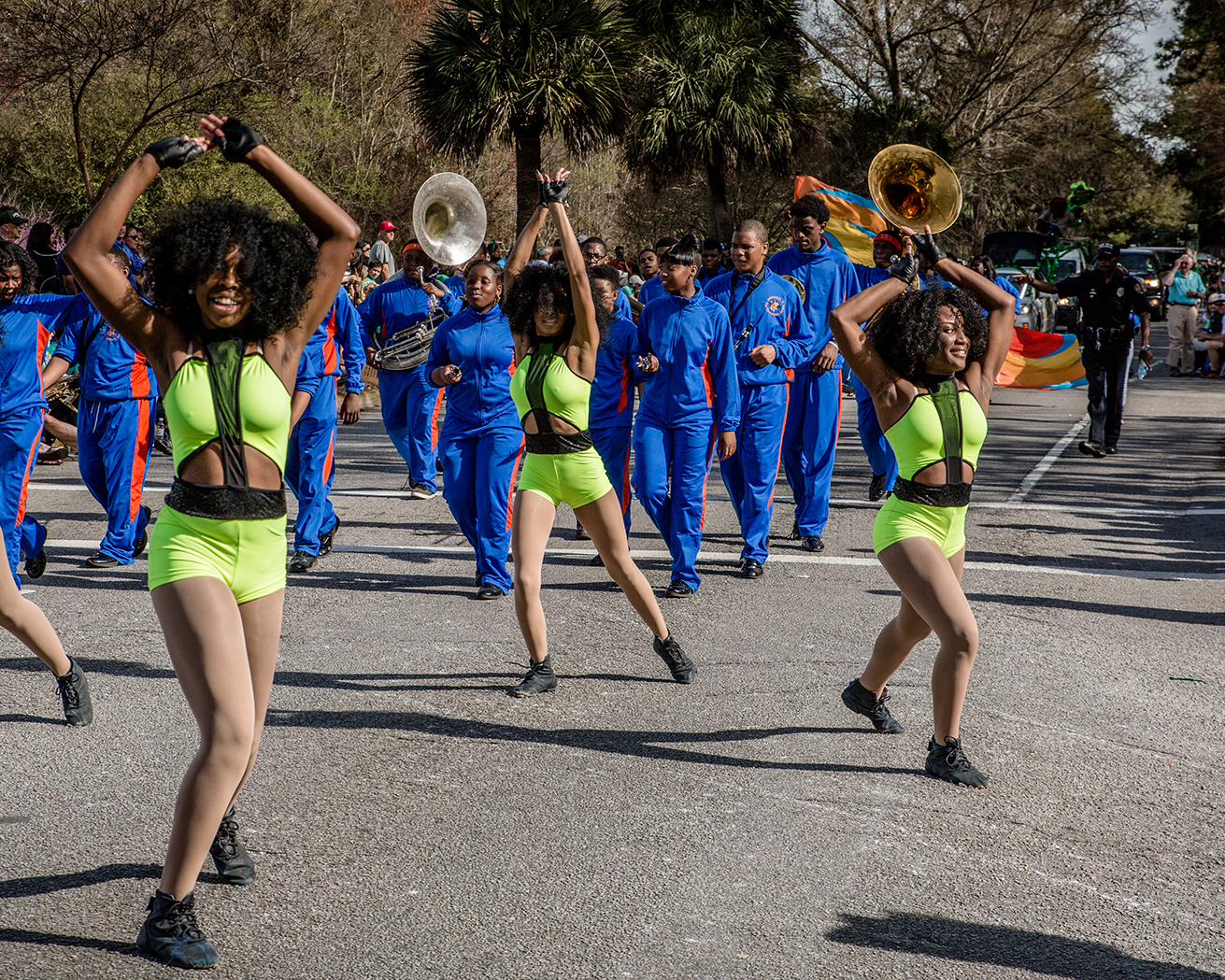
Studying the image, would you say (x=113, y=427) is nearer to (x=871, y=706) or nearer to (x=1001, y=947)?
(x=871, y=706)

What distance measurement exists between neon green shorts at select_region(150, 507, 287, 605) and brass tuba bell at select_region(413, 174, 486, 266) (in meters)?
7.24

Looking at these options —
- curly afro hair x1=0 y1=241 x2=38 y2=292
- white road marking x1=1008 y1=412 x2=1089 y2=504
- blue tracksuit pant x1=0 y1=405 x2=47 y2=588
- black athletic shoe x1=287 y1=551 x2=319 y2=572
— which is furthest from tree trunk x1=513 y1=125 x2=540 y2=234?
blue tracksuit pant x1=0 y1=405 x2=47 y2=588

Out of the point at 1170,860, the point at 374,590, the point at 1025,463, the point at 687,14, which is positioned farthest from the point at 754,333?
the point at 687,14

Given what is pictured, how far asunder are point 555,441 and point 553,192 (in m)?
1.07

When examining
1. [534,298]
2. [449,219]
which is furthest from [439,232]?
[534,298]

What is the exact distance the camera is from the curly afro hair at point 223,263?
136 inches

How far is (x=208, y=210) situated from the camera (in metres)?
3.59

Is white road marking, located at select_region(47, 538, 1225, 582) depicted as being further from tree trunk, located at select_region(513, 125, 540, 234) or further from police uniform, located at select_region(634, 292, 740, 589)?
tree trunk, located at select_region(513, 125, 540, 234)

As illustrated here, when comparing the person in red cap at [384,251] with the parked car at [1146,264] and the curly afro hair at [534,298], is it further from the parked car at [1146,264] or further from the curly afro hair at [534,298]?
the parked car at [1146,264]

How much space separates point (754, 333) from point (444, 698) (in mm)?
3823

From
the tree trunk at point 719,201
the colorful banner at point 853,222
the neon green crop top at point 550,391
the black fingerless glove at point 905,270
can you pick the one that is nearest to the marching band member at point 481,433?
the neon green crop top at point 550,391

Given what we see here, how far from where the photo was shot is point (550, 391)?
5.70m

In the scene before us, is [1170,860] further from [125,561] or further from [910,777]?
[125,561]

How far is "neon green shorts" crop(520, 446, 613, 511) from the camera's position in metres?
5.57
